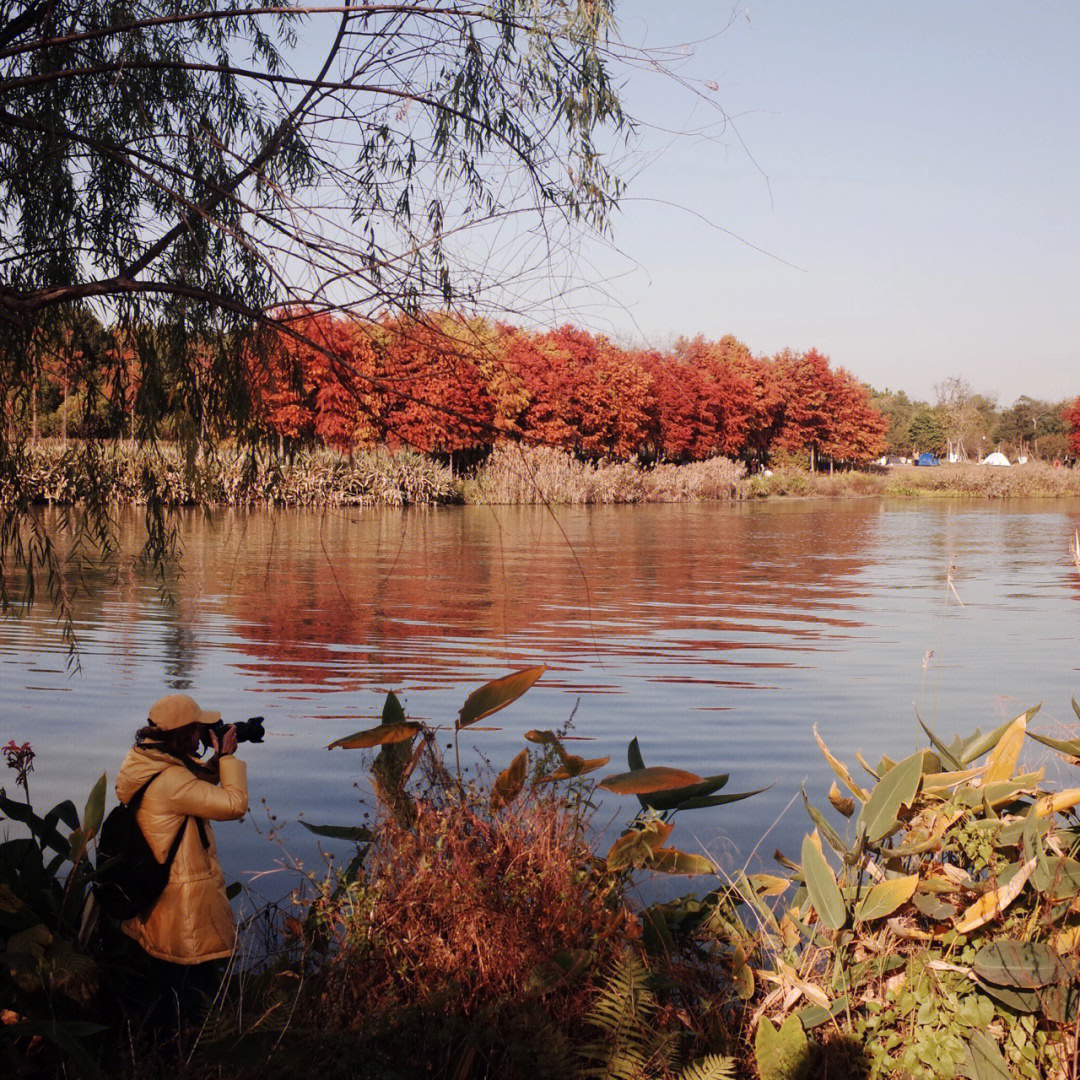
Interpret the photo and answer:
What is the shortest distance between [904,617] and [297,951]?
12862mm

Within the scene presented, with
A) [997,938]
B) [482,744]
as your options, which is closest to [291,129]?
[997,938]

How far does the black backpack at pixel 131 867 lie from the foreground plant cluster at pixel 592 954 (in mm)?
125

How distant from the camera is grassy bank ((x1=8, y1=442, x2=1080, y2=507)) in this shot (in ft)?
14.4

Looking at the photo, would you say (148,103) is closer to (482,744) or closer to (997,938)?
(997,938)

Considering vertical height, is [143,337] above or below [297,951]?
above

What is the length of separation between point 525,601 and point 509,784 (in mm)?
Result: 12698

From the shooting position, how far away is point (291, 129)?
4000 millimetres

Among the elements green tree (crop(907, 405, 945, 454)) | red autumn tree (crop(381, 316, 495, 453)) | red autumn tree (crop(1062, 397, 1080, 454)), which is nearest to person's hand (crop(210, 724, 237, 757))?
red autumn tree (crop(381, 316, 495, 453))

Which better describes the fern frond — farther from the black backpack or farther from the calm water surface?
the black backpack

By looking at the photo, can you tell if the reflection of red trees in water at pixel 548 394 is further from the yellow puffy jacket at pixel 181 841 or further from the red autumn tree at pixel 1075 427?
the red autumn tree at pixel 1075 427

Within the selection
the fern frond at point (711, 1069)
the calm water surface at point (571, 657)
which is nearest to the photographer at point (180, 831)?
the calm water surface at point (571, 657)

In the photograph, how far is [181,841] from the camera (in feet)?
12.3

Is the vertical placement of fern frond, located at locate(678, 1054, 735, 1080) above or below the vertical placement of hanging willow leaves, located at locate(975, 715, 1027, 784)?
below

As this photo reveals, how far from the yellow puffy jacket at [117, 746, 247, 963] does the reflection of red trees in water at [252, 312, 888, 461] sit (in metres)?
1.26
